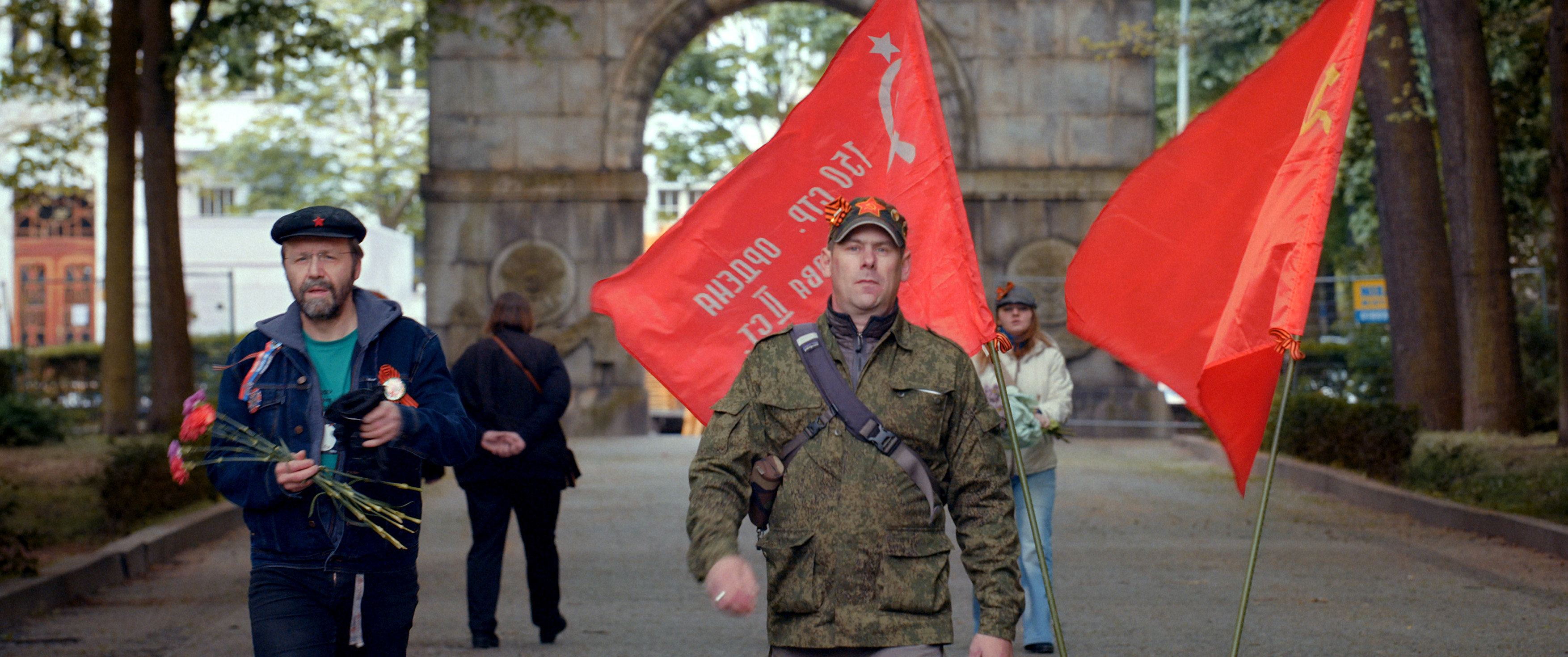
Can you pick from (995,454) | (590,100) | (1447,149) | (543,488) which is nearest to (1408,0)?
(1447,149)

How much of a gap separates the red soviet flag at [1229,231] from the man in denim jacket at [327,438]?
7.60 ft

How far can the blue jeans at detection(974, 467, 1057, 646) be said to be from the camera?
800cm

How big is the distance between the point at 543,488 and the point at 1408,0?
13079 mm

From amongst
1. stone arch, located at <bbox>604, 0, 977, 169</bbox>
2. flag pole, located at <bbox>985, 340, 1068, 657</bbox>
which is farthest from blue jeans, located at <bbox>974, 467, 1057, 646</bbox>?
stone arch, located at <bbox>604, 0, 977, 169</bbox>

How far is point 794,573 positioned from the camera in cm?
407

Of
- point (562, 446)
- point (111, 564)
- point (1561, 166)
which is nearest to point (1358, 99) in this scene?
point (1561, 166)

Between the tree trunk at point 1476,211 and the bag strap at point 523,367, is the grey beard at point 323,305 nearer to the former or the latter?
the bag strap at point 523,367

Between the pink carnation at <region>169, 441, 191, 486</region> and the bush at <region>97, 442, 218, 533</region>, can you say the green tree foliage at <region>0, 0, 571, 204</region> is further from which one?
the pink carnation at <region>169, 441, 191, 486</region>

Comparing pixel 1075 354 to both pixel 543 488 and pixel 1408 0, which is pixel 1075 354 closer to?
pixel 1408 0

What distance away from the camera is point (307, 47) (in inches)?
765

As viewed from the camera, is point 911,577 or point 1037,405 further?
point 1037,405

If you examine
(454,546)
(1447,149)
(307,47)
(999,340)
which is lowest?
(454,546)

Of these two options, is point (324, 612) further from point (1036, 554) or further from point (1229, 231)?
point (1036, 554)

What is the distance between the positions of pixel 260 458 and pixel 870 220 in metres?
1.76
